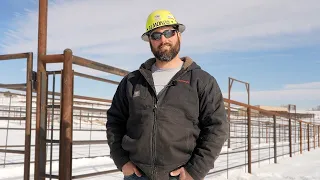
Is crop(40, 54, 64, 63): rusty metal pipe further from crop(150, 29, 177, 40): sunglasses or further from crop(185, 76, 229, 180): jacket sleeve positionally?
crop(185, 76, 229, 180): jacket sleeve

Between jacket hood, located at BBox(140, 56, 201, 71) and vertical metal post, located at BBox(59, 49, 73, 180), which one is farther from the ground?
jacket hood, located at BBox(140, 56, 201, 71)

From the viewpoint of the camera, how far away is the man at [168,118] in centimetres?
169

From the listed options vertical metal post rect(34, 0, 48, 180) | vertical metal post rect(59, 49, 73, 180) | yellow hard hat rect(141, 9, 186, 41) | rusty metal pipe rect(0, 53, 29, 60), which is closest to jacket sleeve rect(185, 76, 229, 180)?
yellow hard hat rect(141, 9, 186, 41)

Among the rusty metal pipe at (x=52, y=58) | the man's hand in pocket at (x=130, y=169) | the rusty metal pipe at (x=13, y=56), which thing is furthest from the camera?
the rusty metal pipe at (x=13, y=56)

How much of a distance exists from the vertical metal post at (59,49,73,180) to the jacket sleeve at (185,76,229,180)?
1.11 metres

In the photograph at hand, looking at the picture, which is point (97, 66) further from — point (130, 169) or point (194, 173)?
point (194, 173)

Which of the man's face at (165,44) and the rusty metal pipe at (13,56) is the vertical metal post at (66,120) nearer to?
the rusty metal pipe at (13,56)

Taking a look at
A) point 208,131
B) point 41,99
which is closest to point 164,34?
point 208,131

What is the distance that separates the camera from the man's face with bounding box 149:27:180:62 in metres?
1.83

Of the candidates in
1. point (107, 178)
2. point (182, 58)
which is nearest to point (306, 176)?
point (107, 178)

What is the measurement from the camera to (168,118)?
1702 millimetres

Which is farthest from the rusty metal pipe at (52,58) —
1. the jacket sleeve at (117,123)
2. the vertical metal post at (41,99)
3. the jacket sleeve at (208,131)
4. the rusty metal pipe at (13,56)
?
the jacket sleeve at (208,131)

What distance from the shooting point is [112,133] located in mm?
1896

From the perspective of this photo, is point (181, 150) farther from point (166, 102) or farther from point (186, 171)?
point (166, 102)
